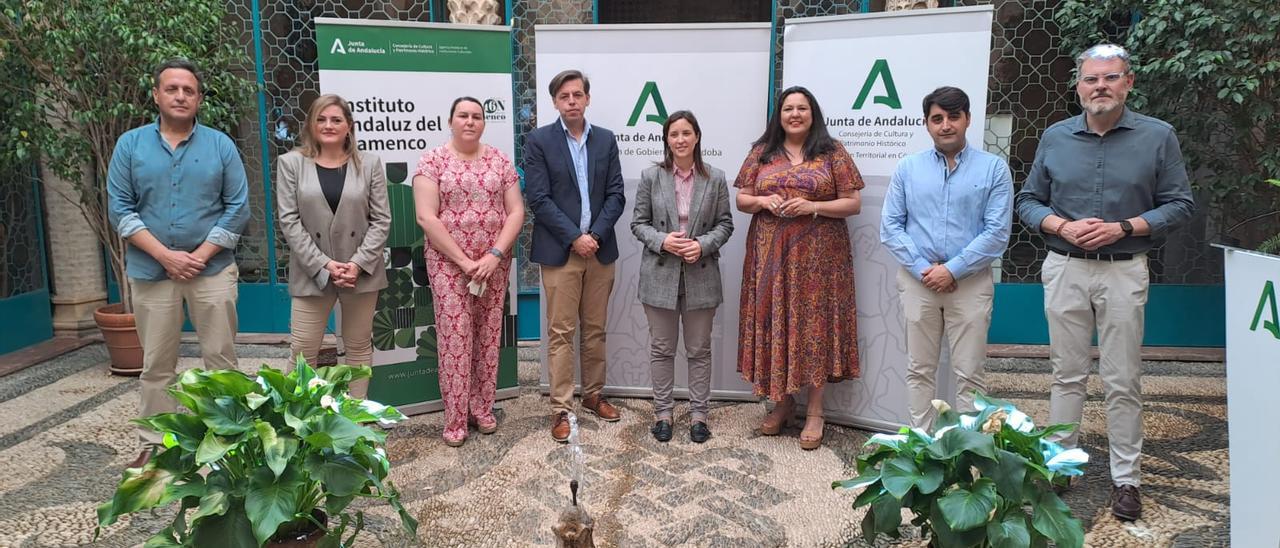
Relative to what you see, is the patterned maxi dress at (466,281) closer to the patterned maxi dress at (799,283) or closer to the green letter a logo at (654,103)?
the green letter a logo at (654,103)

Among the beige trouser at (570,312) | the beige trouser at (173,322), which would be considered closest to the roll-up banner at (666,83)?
the beige trouser at (570,312)

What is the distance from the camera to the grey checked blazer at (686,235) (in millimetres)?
3801

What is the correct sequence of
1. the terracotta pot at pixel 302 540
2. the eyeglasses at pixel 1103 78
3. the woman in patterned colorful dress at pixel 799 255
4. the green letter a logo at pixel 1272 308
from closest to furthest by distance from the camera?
the terracotta pot at pixel 302 540 < the green letter a logo at pixel 1272 308 < the eyeglasses at pixel 1103 78 < the woman in patterned colorful dress at pixel 799 255

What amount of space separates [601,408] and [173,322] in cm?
199

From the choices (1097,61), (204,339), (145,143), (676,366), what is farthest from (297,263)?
(1097,61)

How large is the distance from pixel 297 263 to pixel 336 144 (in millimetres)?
557

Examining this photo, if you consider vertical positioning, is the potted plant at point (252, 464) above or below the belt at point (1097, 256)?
below

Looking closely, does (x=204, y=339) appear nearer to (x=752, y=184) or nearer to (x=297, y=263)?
(x=297, y=263)

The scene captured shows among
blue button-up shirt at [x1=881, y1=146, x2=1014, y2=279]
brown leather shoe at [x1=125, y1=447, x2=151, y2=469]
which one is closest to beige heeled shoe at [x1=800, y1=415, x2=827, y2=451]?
blue button-up shirt at [x1=881, y1=146, x2=1014, y2=279]

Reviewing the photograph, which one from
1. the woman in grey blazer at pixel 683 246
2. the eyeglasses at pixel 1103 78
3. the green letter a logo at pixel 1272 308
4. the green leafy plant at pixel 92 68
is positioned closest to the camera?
the green letter a logo at pixel 1272 308

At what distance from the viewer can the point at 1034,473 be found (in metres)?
1.91

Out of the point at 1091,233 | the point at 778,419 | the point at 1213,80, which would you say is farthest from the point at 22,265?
the point at 1213,80

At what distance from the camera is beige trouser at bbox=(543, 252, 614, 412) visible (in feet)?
13.0

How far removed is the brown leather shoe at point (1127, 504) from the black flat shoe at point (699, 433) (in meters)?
1.68
